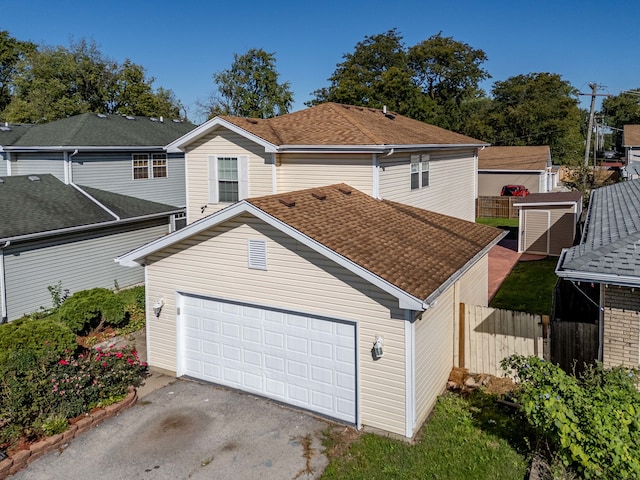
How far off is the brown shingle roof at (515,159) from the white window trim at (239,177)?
29.3 meters

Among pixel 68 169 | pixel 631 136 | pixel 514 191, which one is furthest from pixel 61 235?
pixel 631 136

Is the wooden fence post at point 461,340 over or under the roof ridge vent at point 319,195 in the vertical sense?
under

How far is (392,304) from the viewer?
910cm

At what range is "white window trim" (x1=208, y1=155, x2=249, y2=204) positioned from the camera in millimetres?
16656

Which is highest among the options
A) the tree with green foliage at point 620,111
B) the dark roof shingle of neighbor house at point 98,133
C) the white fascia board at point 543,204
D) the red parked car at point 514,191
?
the tree with green foliage at point 620,111

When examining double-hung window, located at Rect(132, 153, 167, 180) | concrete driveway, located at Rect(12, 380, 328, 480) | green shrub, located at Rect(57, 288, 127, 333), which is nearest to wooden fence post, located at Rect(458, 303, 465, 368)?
concrete driveway, located at Rect(12, 380, 328, 480)

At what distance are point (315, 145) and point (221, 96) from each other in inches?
1430

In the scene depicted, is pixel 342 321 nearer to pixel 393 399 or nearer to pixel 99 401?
pixel 393 399

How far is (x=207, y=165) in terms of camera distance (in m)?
17.4

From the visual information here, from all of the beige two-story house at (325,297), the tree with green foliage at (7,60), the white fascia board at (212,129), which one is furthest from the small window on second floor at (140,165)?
the tree with green foliage at (7,60)

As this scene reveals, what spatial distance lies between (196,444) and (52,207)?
1222cm

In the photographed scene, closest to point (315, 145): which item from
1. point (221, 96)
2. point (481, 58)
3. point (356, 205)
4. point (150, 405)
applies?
point (356, 205)

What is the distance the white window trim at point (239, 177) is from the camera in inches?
656

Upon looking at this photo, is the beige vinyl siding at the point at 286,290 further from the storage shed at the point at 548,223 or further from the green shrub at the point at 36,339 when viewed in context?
the storage shed at the point at 548,223
